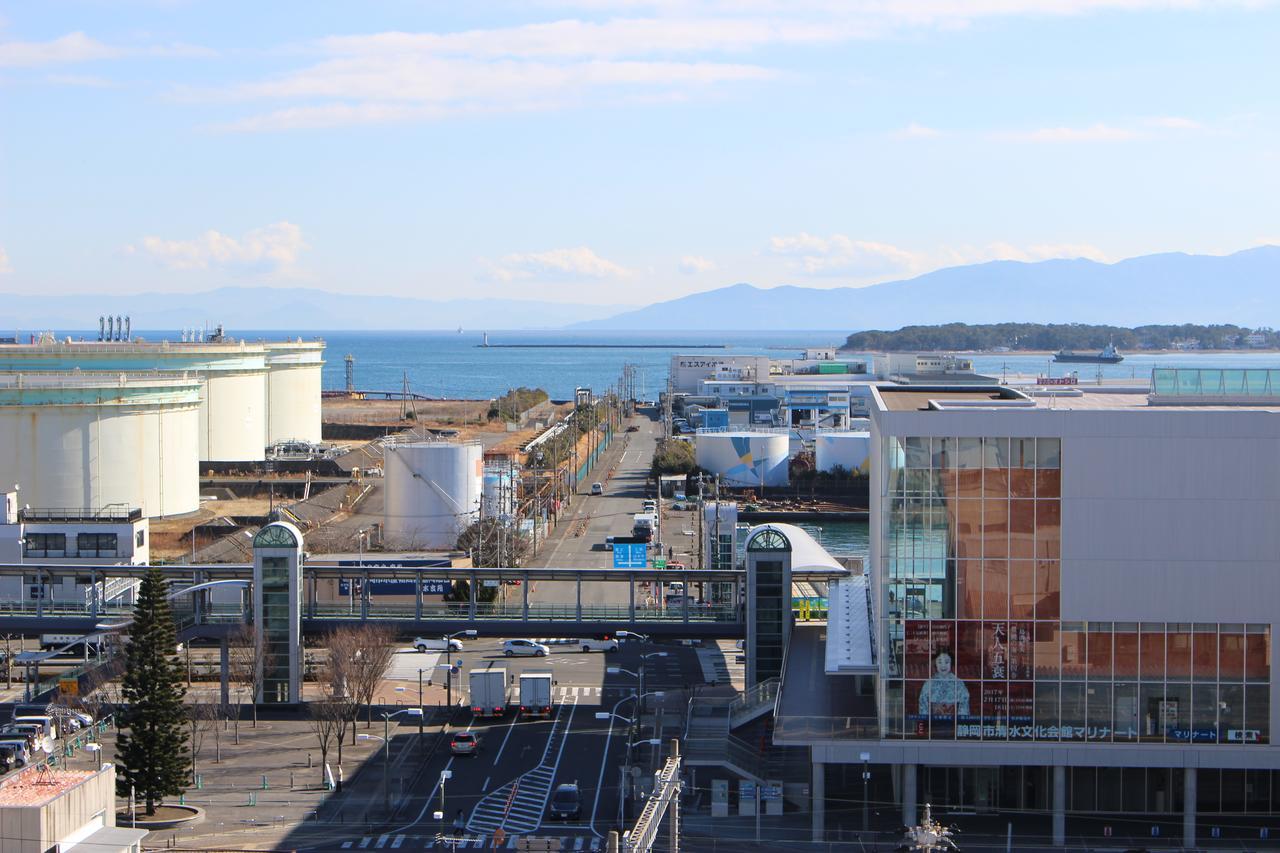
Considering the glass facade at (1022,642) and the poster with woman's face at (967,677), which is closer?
the glass facade at (1022,642)

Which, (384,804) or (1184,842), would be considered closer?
(1184,842)

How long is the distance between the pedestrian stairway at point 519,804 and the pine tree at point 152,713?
4009 millimetres

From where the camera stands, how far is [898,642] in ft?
60.8

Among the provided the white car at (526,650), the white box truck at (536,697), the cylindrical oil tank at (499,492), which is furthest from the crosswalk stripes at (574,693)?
the cylindrical oil tank at (499,492)

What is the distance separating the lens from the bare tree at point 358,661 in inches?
893

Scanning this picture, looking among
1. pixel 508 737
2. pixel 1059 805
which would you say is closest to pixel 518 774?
pixel 508 737

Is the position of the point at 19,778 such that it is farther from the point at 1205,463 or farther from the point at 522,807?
the point at 1205,463

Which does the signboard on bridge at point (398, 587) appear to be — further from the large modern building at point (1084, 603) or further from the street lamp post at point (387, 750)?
the large modern building at point (1084, 603)

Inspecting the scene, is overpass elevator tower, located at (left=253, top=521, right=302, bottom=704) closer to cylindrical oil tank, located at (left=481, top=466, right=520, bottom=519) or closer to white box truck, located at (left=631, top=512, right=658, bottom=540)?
cylindrical oil tank, located at (left=481, top=466, right=520, bottom=519)

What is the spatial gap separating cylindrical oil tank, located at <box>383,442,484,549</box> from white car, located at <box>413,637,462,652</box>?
10790mm

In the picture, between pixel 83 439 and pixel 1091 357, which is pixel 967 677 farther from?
pixel 1091 357

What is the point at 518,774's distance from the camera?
21016 mm

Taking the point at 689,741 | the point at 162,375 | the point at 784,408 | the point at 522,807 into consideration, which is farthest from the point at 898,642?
the point at 784,408

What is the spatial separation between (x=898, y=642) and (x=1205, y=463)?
4.32 metres
